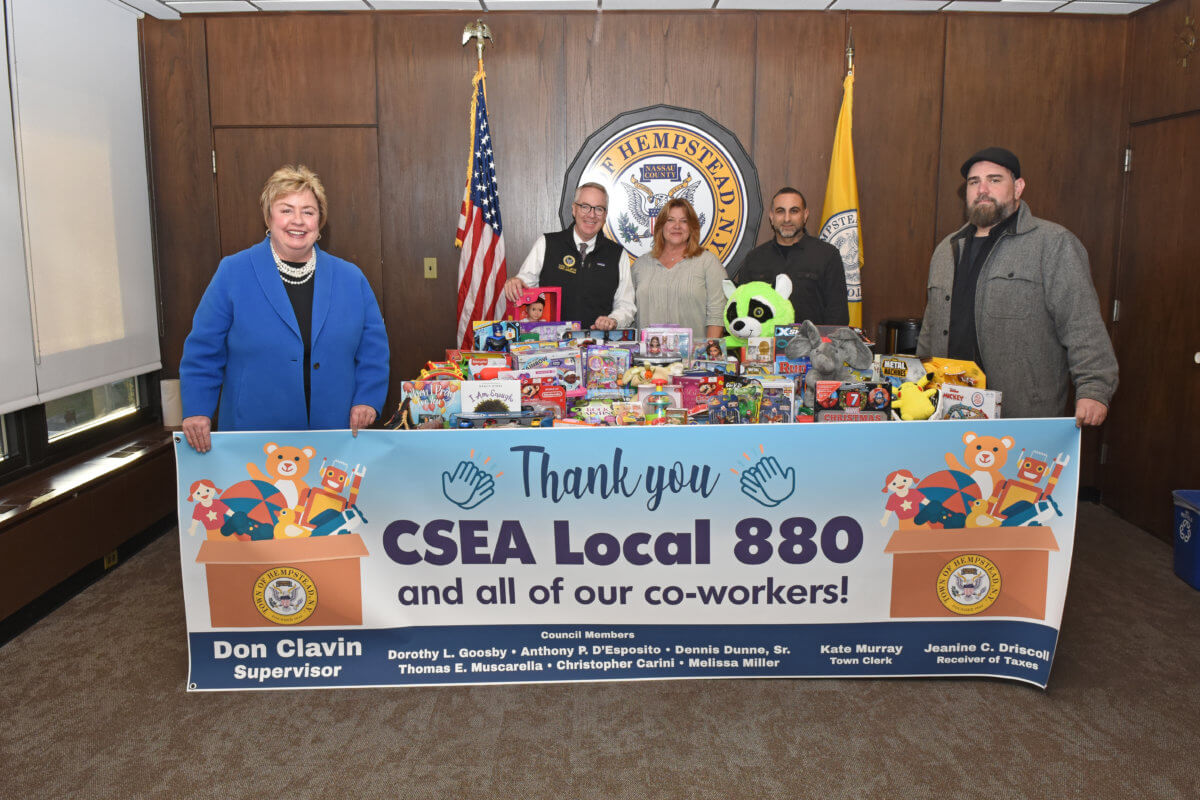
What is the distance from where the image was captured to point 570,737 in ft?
7.87

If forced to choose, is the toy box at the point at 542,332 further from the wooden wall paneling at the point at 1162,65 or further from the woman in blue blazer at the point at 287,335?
the wooden wall paneling at the point at 1162,65

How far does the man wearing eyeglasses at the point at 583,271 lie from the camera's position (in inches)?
165

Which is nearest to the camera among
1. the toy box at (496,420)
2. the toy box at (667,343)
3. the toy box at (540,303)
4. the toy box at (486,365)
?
the toy box at (496,420)

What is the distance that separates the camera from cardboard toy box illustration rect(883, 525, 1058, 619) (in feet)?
8.31

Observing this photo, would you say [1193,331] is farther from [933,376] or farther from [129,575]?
[129,575]

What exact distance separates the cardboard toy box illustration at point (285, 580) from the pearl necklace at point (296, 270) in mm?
888

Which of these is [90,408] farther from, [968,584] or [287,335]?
[968,584]

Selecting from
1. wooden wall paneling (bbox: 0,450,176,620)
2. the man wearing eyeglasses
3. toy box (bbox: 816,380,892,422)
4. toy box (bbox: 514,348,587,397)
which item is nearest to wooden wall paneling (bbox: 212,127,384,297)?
the man wearing eyeglasses

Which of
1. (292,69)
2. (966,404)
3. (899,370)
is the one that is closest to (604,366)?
(899,370)

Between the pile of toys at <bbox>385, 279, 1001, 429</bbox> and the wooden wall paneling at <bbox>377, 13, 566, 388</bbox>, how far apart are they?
2115 mm

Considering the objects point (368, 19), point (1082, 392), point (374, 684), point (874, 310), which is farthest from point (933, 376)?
point (368, 19)

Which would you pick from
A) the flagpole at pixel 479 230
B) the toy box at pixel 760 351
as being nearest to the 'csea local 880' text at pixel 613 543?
the toy box at pixel 760 351

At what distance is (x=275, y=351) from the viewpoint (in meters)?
2.79

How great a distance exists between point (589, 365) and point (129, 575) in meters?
2.45
